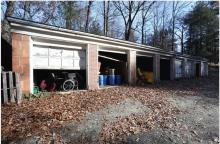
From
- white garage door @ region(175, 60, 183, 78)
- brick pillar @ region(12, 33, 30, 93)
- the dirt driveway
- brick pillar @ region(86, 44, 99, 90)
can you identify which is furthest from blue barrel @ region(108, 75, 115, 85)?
white garage door @ region(175, 60, 183, 78)

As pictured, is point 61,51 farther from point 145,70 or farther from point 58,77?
point 145,70

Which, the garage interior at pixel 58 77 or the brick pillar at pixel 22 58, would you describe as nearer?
the brick pillar at pixel 22 58

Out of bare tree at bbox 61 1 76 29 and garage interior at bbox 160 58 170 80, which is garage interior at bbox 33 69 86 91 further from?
bare tree at bbox 61 1 76 29

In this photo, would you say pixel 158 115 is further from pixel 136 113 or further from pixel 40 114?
pixel 40 114

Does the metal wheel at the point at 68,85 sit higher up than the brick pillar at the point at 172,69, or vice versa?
the brick pillar at the point at 172,69

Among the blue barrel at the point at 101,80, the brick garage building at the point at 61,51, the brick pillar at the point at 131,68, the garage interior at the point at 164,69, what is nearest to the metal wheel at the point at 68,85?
the brick garage building at the point at 61,51

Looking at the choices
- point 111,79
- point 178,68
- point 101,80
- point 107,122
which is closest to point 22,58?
point 107,122

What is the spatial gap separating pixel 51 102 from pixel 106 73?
775cm

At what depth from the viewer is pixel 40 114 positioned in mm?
7266

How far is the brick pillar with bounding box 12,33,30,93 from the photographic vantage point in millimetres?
9617

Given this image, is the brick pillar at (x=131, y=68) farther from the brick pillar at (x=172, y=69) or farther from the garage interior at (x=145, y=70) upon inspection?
the brick pillar at (x=172, y=69)

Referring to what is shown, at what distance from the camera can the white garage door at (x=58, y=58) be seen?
11016mm

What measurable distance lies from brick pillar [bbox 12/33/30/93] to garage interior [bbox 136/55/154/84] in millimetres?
9803

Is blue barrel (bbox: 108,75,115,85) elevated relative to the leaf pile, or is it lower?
elevated
